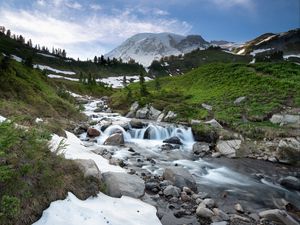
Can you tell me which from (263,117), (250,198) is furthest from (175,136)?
(250,198)

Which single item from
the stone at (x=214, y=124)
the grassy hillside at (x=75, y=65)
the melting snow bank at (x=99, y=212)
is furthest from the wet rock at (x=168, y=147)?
the grassy hillside at (x=75, y=65)

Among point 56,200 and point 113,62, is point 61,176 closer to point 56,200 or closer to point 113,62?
point 56,200

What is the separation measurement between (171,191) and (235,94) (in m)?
30.4

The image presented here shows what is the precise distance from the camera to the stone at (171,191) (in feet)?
38.3

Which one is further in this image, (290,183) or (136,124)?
(136,124)

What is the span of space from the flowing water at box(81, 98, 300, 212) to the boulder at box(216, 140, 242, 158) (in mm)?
1220

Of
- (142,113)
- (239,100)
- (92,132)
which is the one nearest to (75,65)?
(142,113)

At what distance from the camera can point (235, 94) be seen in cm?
3925

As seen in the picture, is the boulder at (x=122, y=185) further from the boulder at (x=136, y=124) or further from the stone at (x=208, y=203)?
the boulder at (x=136, y=124)

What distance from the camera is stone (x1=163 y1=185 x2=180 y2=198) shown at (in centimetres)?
1166

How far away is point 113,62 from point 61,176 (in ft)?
546

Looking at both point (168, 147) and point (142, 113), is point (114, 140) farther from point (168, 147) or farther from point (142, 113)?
point (142, 113)

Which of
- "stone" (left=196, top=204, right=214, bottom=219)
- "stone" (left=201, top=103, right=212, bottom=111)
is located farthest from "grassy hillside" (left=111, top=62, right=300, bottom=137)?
"stone" (left=196, top=204, right=214, bottom=219)

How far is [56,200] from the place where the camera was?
715 cm
